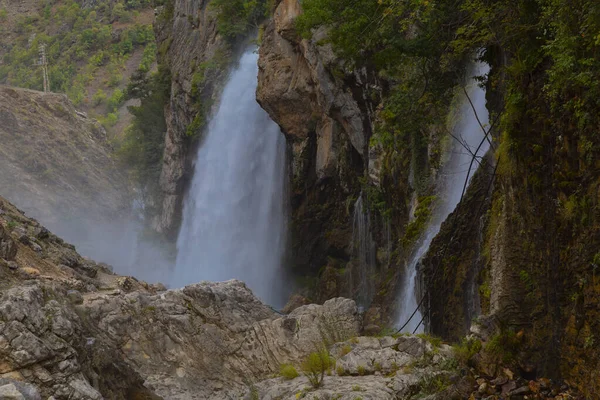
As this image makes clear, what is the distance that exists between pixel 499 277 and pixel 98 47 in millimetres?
79810

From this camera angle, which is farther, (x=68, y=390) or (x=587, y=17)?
(x=68, y=390)

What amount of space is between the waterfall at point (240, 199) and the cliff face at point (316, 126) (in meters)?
1.75

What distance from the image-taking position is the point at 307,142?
26906 millimetres

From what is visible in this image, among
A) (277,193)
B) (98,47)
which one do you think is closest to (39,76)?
(98,47)

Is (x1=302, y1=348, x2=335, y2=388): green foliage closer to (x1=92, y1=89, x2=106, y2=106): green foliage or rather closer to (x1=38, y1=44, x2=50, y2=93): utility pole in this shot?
(x1=38, y1=44, x2=50, y2=93): utility pole

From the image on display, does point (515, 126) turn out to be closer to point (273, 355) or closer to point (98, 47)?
point (273, 355)

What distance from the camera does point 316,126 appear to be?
26.0 metres

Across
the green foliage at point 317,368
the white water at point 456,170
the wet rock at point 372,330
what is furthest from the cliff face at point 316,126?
the green foliage at point 317,368

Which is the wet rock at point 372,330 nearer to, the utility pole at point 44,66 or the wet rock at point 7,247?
the wet rock at point 7,247

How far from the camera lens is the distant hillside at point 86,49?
248 ft

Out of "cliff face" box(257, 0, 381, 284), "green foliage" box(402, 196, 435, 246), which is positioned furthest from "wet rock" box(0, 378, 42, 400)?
"cliff face" box(257, 0, 381, 284)

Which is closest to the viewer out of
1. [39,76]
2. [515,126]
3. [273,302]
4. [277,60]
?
[515,126]

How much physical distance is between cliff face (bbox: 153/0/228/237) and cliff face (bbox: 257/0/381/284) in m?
8.85

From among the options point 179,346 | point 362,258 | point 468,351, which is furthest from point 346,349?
point 362,258
